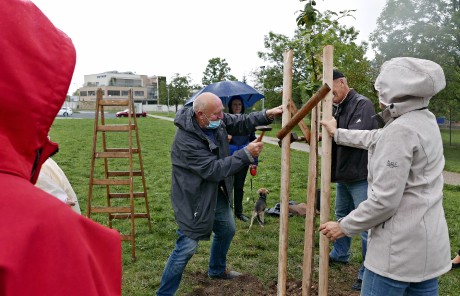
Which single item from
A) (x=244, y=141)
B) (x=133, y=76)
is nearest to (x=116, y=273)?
(x=244, y=141)

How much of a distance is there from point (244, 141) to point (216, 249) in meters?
2.36

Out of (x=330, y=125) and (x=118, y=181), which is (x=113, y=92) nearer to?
(x=118, y=181)

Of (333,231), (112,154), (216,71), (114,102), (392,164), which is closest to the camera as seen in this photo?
(392,164)

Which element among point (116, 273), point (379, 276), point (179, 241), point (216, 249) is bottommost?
point (216, 249)

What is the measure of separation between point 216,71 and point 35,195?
4642 centimetres

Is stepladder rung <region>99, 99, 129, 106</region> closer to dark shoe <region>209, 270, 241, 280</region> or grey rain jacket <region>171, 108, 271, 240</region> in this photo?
grey rain jacket <region>171, 108, 271, 240</region>

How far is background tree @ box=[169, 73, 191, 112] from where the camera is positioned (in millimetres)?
57281

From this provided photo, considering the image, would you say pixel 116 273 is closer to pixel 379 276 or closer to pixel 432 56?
pixel 379 276

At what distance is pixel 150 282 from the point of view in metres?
4.60

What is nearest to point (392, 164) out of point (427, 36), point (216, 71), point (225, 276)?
point (225, 276)

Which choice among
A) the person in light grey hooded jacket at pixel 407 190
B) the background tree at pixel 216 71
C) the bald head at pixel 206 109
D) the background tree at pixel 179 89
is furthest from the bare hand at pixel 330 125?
the background tree at pixel 179 89

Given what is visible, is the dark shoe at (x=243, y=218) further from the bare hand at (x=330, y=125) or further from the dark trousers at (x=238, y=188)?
the bare hand at (x=330, y=125)

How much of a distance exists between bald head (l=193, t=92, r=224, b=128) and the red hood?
9.42 ft

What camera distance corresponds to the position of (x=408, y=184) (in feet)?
7.39
